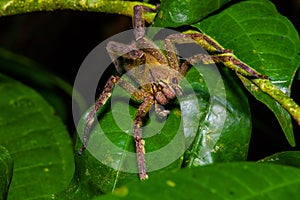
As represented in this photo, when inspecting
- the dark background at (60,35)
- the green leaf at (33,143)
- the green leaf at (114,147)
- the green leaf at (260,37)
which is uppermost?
the green leaf at (260,37)

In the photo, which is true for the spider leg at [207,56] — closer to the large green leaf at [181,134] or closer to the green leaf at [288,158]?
the large green leaf at [181,134]

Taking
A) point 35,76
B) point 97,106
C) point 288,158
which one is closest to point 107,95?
point 97,106

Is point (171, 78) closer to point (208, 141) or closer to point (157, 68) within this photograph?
point (157, 68)

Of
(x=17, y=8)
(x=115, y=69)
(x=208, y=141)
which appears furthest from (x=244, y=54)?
(x=17, y=8)

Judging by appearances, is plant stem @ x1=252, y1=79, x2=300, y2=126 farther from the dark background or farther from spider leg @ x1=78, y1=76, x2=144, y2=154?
the dark background

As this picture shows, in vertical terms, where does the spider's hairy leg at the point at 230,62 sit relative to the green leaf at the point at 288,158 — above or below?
above

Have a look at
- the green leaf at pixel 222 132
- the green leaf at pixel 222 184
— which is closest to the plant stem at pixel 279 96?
the green leaf at pixel 222 132
